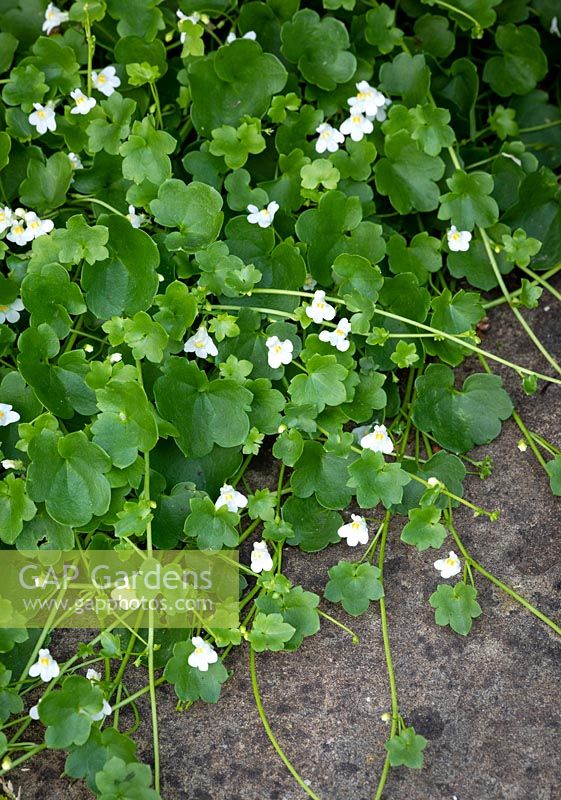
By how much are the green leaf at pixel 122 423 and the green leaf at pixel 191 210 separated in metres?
0.39

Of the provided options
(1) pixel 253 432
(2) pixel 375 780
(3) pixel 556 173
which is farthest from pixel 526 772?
(3) pixel 556 173

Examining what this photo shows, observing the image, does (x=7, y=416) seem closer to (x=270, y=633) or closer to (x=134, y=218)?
(x=134, y=218)

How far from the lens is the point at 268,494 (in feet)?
6.12

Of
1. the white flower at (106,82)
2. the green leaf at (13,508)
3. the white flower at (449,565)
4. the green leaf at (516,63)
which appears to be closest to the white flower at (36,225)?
the white flower at (106,82)

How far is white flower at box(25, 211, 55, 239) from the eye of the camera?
2.02 m

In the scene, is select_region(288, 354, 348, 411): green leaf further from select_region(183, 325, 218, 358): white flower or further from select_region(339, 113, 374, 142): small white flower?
select_region(339, 113, 374, 142): small white flower

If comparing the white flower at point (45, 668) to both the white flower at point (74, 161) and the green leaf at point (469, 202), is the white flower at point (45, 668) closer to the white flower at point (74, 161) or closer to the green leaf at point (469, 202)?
the white flower at point (74, 161)

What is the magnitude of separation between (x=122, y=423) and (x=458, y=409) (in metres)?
0.76

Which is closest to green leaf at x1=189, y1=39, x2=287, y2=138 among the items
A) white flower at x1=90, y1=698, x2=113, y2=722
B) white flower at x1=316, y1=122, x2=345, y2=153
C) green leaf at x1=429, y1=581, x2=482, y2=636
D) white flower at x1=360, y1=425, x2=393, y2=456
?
white flower at x1=316, y1=122, x2=345, y2=153

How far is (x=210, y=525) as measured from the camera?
179 centimetres

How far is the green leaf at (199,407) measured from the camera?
1.85 m

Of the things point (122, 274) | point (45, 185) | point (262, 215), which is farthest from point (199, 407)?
point (45, 185)

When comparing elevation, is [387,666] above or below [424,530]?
below

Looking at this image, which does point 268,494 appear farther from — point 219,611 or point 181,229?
point 181,229
